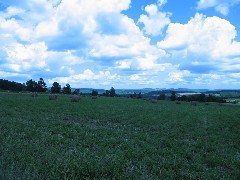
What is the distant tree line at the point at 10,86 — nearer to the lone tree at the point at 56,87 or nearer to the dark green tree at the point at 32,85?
the dark green tree at the point at 32,85

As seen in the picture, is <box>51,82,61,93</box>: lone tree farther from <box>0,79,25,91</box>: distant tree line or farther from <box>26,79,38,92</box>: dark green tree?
<box>0,79,25,91</box>: distant tree line

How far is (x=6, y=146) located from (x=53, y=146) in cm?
202

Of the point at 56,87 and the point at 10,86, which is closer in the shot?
the point at 56,87

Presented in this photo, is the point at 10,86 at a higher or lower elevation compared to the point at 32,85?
lower

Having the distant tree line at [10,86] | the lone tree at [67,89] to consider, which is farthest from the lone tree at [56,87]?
the distant tree line at [10,86]

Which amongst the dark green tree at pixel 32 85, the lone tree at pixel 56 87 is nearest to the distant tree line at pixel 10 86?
the dark green tree at pixel 32 85

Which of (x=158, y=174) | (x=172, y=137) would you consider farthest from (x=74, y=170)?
(x=172, y=137)

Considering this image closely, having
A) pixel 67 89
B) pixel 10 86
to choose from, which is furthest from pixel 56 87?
pixel 10 86

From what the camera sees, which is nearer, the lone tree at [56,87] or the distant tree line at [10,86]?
the lone tree at [56,87]

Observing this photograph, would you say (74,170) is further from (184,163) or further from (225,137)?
(225,137)

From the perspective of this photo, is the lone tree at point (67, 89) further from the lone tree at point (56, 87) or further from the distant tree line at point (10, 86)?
the distant tree line at point (10, 86)

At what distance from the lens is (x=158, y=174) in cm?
1071

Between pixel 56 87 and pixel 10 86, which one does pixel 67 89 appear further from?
pixel 10 86

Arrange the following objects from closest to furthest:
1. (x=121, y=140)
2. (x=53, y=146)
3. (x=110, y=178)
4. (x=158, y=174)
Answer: (x=110, y=178), (x=158, y=174), (x=53, y=146), (x=121, y=140)
